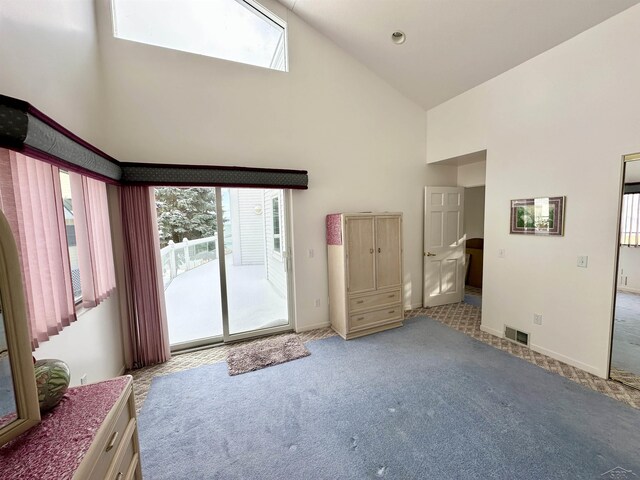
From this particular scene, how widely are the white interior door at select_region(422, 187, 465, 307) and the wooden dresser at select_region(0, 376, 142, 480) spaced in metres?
4.12

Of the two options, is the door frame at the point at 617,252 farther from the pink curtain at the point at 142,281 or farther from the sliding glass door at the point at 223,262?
the pink curtain at the point at 142,281

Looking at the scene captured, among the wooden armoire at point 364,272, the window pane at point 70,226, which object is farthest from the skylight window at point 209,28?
the wooden armoire at point 364,272

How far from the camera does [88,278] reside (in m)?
2.06

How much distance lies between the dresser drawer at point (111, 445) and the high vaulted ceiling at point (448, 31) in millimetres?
3957

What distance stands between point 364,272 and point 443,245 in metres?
1.84

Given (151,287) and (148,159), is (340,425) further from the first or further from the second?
(148,159)

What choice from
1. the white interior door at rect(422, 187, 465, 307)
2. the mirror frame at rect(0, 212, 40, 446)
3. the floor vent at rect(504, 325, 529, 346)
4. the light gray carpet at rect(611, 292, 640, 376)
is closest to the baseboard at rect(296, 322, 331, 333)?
the white interior door at rect(422, 187, 465, 307)

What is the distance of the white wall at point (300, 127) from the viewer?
2.73 meters

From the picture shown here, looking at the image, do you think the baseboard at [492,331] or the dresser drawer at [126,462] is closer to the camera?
the dresser drawer at [126,462]

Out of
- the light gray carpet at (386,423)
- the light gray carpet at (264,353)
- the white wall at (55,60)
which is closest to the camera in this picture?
the white wall at (55,60)

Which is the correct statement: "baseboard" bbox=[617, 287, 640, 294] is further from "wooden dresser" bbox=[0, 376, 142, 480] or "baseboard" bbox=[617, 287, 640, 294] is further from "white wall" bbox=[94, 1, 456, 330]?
"wooden dresser" bbox=[0, 376, 142, 480]

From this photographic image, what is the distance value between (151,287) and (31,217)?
5.13ft

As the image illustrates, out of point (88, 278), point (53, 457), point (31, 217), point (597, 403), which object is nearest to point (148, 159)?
point (88, 278)

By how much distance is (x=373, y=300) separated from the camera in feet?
11.5
